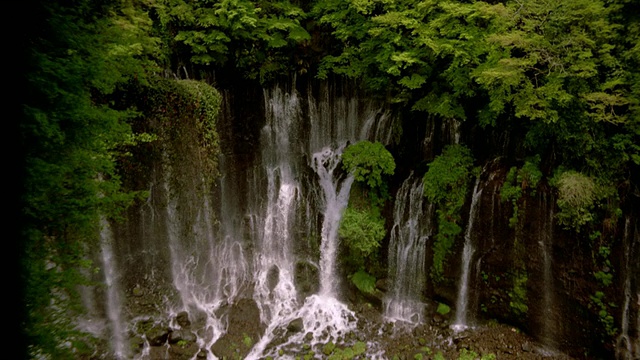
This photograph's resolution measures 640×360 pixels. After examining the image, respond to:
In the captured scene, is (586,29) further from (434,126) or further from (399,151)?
(399,151)

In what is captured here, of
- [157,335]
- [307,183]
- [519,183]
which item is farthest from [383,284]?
[157,335]

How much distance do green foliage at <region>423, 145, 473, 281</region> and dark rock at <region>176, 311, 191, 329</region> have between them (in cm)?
841

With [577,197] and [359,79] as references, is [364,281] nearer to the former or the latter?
[577,197]

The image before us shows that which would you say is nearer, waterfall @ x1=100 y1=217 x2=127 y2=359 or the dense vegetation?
the dense vegetation

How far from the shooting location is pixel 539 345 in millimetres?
9648

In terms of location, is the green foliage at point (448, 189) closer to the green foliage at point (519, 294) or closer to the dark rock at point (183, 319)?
the green foliage at point (519, 294)

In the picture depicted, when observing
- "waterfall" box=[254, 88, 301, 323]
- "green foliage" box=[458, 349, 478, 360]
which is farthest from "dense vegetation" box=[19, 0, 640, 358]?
"green foliage" box=[458, 349, 478, 360]

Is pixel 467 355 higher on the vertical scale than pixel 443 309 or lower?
lower

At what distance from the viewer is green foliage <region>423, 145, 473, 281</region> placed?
10531 mm

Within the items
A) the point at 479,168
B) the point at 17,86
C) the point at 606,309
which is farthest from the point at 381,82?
the point at 17,86

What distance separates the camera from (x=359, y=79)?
12.6 m

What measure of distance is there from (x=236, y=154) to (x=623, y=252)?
452 inches

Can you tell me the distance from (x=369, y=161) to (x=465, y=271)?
460cm

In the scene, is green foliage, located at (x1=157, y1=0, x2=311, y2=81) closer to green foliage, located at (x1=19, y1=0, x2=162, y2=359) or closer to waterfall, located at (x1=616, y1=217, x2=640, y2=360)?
green foliage, located at (x1=19, y1=0, x2=162, y2=359)
